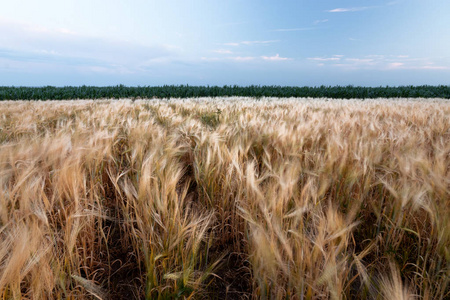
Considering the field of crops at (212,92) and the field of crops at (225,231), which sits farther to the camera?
the field of crops at (212,92)

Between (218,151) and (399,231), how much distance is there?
98cm

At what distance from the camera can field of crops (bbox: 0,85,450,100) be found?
2279cm

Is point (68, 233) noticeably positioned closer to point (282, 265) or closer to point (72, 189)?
point (72, 189)

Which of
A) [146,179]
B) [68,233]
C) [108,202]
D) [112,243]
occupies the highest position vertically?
[146,179]

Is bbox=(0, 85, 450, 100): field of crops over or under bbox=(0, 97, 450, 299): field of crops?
over

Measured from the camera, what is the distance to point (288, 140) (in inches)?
83.0

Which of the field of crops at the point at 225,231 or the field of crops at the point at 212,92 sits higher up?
the field of crops at the point at 212,92

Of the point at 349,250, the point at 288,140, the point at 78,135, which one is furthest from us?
the point at 78,135

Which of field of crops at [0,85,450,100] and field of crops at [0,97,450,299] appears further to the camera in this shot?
field of crops at [0,85,450,100]

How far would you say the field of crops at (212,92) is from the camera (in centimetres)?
2279

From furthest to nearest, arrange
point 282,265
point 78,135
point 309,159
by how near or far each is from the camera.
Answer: point 78,135
point 309,159
point 282,265

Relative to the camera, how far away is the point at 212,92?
24.5 metres

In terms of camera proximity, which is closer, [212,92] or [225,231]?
[225,231]

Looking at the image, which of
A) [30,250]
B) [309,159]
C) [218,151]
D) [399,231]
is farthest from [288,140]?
[30,250]
